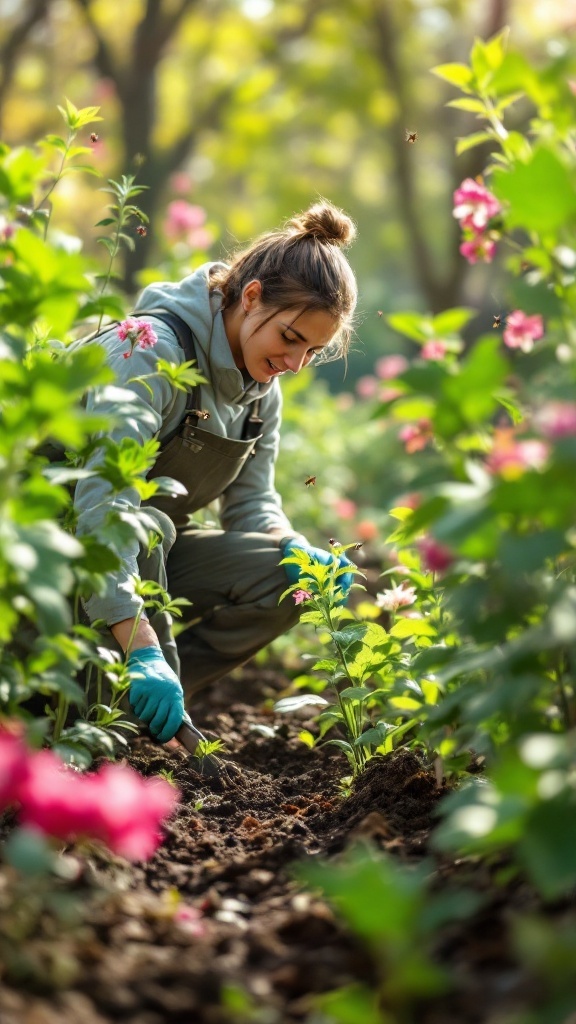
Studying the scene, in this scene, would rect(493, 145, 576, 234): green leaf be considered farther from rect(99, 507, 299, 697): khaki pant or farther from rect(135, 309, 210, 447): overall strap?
rect(99, 507, 299, 697): khaki pant

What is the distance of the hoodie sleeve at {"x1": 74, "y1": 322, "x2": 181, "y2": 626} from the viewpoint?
2.10 m

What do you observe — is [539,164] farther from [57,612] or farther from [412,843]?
[412,843]

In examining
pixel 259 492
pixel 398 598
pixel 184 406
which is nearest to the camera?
pixel 398 598

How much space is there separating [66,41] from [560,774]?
660 inches

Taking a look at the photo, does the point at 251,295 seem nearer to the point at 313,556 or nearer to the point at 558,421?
the point at 313,556

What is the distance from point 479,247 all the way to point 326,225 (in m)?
0.93

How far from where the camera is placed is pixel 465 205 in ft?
7.44

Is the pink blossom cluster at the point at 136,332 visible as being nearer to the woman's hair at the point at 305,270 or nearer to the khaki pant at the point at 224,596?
the woman's hair at the point at 305,270

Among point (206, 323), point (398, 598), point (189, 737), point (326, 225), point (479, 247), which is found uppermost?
point (326, 225)

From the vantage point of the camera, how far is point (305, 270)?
2.87 m

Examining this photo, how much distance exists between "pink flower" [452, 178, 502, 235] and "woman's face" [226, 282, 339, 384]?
0.64m

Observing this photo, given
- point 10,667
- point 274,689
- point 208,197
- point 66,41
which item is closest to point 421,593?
point 10,667

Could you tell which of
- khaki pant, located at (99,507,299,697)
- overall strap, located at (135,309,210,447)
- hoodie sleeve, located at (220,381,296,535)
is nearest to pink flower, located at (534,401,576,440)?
overall strap, located at (135,309,210,447)

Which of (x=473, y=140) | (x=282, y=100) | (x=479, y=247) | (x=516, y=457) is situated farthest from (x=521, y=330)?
(x=282, y=100)
